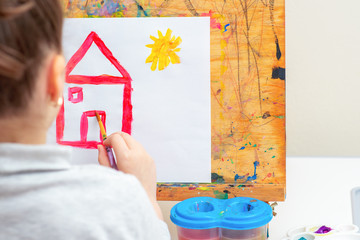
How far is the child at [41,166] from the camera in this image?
340 millimetres

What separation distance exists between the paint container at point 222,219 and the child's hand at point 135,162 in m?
0.07

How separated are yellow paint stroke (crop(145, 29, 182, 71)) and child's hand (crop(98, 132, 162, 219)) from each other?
0.60ft

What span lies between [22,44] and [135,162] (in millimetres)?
299

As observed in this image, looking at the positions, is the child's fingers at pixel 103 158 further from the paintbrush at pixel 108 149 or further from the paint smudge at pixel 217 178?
the paint smudge at pixel 217 178

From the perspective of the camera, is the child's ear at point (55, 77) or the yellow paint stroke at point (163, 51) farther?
the yellow paint stroke at point (163, 51)

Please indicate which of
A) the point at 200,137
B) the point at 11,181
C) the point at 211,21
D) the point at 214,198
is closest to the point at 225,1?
the point at 211,21

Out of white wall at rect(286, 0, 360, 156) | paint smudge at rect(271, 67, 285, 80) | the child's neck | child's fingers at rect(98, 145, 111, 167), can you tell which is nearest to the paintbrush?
child's fingers at rect(98, 145, 111, 167)

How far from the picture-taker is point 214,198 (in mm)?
690

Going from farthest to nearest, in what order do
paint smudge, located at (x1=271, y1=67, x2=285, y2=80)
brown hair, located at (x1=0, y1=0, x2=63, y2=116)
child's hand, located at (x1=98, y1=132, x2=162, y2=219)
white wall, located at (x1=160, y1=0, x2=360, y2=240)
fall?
white wall, located at (x1=160, y1=0, x2=360, y2=240) → paint smudge, located at (x1=271, y1=67, x2=285, y2=80) → child's hand, located at (x1=98, y1=132, x2=162, y2=219) → brown hair, located at (x1=0, y1=0, x2=63, y2=116)

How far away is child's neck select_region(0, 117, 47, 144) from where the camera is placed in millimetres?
365

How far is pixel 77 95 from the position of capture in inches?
29.2

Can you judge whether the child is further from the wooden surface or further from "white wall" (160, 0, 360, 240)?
"white wall" (160, 0, 360, 240)

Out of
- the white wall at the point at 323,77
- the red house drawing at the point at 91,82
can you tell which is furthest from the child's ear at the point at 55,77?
the white wall at the point at 323,77

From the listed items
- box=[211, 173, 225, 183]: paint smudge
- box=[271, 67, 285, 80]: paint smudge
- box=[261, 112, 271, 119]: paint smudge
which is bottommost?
box=[211, 173, 225, 183]: paint smudge
